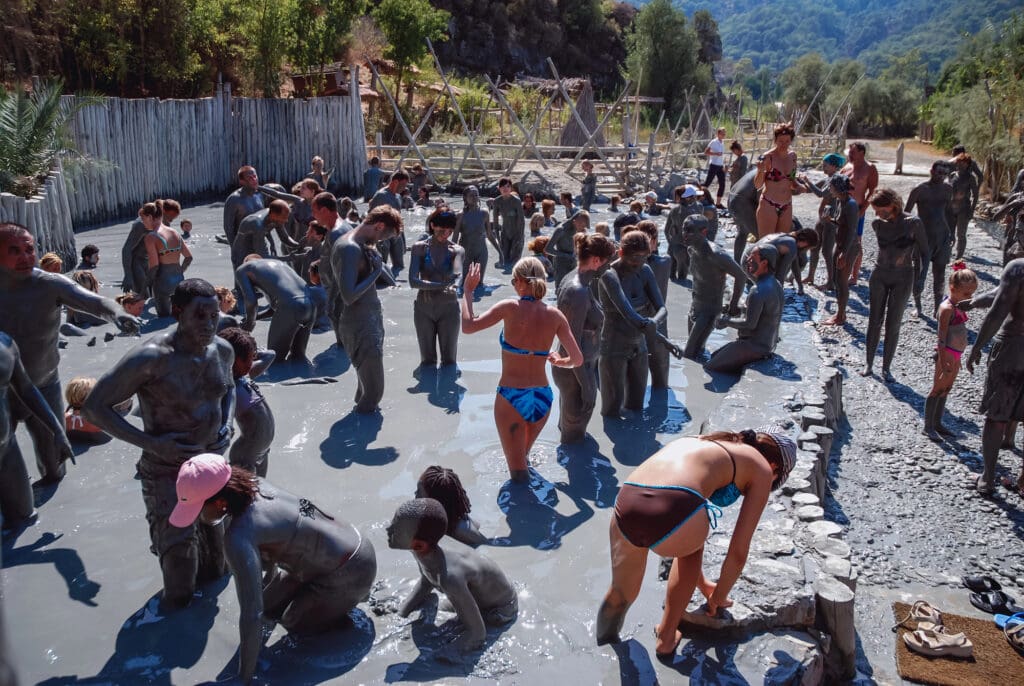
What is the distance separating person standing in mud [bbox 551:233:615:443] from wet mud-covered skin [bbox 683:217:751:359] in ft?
7.11

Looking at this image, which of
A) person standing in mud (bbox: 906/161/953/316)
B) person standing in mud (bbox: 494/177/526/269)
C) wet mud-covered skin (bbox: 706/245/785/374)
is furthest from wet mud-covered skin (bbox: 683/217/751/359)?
person standing in mud (bbox: 494/177/526/269)

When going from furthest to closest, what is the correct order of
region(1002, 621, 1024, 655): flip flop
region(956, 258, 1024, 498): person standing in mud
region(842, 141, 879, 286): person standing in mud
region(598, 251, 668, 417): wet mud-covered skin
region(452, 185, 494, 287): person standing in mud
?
region(452, 185, 494, 287): person standing in mud, region(842, 141, 879, 286): person standing in mud, region(598, 251, 668, 417): wet mud-covered skin, region(956, 258, 1024, 498): person standing in mud, region(1002, 621, 1024, 655): flip flop

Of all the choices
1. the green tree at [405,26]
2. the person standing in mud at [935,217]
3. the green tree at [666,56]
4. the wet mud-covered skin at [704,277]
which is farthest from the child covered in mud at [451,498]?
the green tree at [666,56]

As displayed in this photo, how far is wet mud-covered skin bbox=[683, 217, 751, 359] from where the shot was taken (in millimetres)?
8117

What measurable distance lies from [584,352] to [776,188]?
4.57m

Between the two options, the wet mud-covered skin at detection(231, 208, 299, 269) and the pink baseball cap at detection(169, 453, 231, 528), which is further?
the wet mud-covered skin at detection(231, 208, 299, 269)

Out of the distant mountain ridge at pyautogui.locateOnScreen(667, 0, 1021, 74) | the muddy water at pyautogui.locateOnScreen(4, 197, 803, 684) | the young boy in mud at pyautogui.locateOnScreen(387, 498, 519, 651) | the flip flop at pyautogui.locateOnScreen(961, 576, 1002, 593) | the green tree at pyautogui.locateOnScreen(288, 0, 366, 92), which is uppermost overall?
the distant mountain ridge at pyautogui.locateOnScreen(667, 0, 1021, 74)

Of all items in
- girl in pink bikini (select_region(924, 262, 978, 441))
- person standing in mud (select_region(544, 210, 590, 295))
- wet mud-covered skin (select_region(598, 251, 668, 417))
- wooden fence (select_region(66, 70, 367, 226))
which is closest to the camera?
wet mud-covered skin (select_region(598, 251, 668, 417))

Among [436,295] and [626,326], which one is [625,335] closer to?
[626,326]

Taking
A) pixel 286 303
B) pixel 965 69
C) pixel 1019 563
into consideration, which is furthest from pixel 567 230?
pixel 965 69

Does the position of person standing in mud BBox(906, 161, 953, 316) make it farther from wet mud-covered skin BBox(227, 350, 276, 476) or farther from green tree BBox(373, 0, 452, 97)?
green tree BBox(373, 0, 452, 97)

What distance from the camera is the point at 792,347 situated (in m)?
8.72

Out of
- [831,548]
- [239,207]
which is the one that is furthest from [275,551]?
[239,207]

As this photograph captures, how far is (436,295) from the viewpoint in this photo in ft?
26.3
